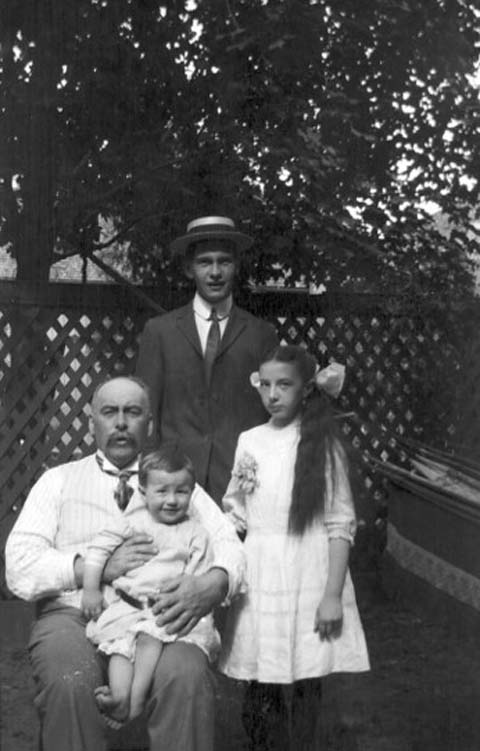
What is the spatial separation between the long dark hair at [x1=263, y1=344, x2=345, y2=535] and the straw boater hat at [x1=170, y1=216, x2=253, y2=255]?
20.5 inches

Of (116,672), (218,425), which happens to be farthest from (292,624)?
(218,425)

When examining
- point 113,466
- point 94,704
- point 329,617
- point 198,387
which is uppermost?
point 198,387

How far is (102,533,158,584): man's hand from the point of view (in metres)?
2.86

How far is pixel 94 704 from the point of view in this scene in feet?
9.23

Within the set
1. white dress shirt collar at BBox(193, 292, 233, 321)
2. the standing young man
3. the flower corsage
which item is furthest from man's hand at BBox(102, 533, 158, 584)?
white dress shirt collar at BBox(193, 292, 233, 321)

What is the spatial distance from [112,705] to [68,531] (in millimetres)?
486

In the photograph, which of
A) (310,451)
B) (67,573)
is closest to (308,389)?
(310,451)

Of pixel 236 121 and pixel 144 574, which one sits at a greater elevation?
pixel 236 121

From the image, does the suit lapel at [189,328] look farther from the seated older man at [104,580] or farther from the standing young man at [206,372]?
the seated older man at [104,580]

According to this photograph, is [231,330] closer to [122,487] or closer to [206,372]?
[206,372]

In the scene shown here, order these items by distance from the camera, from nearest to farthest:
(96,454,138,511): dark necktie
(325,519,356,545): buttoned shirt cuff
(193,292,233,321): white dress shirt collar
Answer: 1. (96,454,138,511): dark necktie
2. (325,519,356,545): buttoned shirt cuff
3. (193,292,233,321): white dress shirt collar

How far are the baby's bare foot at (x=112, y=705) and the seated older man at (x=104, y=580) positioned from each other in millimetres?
21

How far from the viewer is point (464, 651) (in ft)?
15.6

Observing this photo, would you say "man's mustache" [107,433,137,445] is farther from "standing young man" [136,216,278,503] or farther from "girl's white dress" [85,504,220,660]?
"standing young man" [136,216,278,503]
